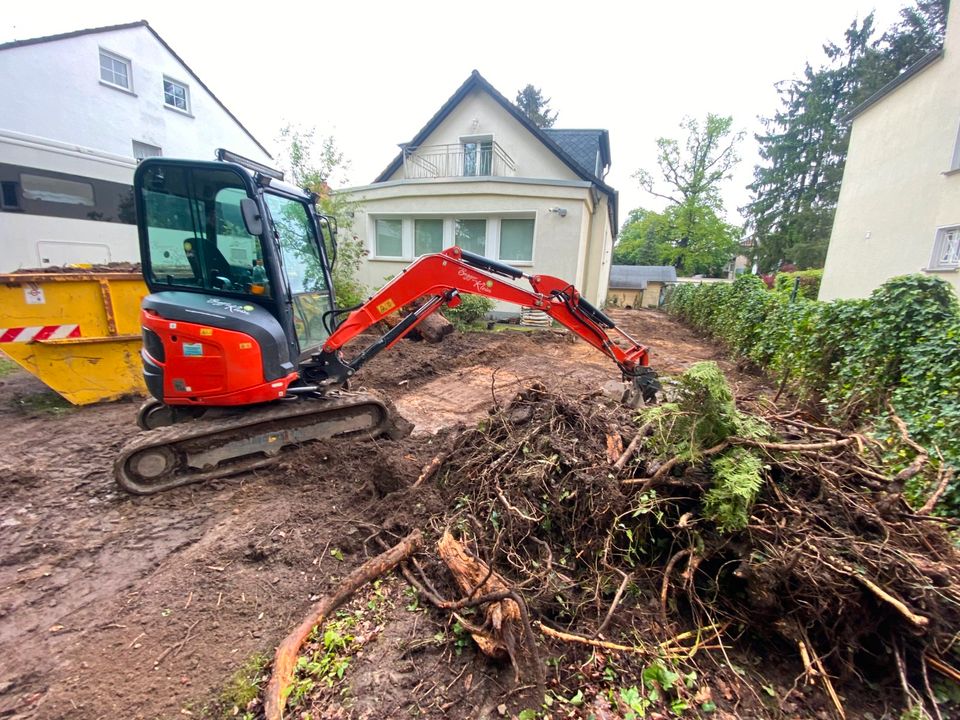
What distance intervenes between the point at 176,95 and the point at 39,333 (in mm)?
16554

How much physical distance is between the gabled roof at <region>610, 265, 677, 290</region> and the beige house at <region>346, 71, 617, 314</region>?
60.2 ft

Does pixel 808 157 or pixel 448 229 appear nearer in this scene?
pixel 448 229

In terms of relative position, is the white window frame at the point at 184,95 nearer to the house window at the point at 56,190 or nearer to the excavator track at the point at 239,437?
the house window at the point at 56,190

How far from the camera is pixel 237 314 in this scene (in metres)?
3.58

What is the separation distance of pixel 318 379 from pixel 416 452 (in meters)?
1.27

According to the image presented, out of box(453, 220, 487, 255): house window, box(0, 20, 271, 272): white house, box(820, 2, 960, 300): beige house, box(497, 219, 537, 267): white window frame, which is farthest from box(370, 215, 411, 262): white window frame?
box(820, 2, 960, 300): beige house

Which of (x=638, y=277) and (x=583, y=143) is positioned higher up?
(x=583, y=143)

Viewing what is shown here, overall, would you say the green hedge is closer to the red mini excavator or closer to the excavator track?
the red mini excavator

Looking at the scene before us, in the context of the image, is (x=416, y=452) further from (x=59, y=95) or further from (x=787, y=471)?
(x=59, y=95)

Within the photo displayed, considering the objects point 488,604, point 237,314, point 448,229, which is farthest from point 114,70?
point 488,604

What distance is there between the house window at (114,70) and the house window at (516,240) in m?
14.0

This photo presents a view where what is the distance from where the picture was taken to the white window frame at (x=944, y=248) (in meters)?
9.33

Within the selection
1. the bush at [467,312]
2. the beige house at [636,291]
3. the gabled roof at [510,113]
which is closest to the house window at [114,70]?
the gabled roof at [510,113]

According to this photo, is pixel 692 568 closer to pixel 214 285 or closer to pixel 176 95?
pixel 214 285
